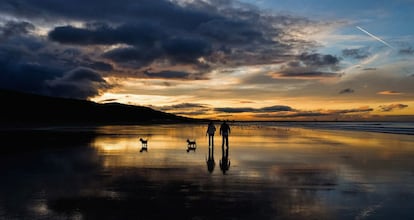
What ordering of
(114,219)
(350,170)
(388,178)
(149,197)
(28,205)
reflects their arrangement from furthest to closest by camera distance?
(350,170), (388,178), (149,197), (28,205), (114,219)

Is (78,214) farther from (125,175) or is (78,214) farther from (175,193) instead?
(125,175)

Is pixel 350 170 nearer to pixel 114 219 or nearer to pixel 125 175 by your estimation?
pixel 125 175

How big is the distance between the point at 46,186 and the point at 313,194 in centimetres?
882

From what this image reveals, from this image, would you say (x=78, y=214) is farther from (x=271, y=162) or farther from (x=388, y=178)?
(x=271, y=162)

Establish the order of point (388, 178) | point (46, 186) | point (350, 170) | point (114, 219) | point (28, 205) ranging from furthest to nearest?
point (350, 170)
point (388, 178)
point (46, 186)
point (28, 205)
point (114, 219)

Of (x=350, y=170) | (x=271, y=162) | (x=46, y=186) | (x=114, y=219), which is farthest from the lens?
(x=271, y=162)

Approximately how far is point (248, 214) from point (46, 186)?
24.8ft

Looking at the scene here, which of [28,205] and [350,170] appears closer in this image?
[28,205]

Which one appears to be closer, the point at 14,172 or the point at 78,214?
the point at 78,214

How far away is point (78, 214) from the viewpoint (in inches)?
396

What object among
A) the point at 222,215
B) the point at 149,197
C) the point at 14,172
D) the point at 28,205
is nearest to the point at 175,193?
the point at 149,197

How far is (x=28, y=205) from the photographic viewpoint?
36.0 ft

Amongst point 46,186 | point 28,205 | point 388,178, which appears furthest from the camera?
point 388,178

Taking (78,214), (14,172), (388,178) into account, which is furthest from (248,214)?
(14,172)
